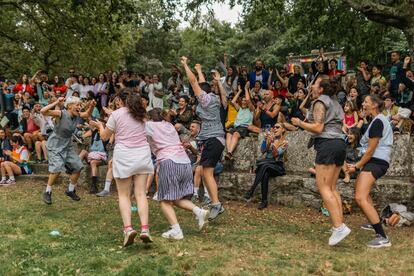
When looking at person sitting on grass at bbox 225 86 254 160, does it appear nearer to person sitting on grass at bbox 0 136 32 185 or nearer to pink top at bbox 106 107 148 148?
pink top at bbox 106 107 148 148

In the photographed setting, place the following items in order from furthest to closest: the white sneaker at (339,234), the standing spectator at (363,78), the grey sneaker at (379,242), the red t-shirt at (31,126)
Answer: the red t-shirt at (31,126) → the standing spectator at (363,78) → the grey sneaker at (379,242) → the white sneaker at (339,234)

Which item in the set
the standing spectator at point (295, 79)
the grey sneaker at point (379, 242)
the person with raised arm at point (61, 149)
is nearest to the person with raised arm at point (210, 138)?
the grey sneaker at point (379, 242)

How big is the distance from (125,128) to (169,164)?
79 cm

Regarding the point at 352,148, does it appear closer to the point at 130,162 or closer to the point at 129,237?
the point at 130,162

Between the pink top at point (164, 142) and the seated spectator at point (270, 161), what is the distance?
3112mm

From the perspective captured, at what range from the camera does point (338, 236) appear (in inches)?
251

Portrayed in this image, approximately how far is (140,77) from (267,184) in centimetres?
800

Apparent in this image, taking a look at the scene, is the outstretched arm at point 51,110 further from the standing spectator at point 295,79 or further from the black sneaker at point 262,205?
the standing spectator at point 295,79

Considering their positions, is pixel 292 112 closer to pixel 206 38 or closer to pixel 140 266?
pixel 206 38

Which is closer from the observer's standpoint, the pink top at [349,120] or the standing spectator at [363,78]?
the pink top at [349,120]

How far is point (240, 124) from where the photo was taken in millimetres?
11758

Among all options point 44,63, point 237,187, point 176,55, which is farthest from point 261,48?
point 237,187

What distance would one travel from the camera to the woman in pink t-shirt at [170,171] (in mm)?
6750

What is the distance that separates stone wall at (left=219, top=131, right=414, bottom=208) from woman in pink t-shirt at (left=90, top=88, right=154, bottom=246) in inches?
158
